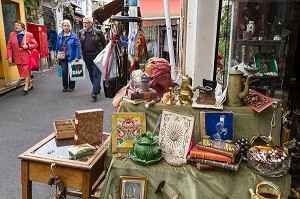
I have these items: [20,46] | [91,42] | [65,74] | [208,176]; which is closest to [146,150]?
[208,176]

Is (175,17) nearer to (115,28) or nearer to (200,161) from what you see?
(115,28)

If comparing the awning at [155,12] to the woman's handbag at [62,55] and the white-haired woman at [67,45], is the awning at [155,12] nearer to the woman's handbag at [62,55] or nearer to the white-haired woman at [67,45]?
the white-haired woman at [67,45]

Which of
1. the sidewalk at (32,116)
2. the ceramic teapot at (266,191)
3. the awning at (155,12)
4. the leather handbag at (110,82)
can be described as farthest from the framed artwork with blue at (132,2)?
the awning at (155,12)

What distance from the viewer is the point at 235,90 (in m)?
1.92

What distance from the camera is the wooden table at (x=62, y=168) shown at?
69.0 inches

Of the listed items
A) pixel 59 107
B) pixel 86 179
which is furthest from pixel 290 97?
pixel 59 107

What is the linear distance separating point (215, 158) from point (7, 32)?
7.55 metres

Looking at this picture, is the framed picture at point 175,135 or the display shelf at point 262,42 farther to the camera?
the display shelf at point 262,42

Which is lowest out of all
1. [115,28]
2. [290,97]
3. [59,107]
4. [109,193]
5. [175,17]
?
[59,107]

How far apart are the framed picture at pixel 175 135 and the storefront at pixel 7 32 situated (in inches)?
226

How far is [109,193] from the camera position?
173 cm

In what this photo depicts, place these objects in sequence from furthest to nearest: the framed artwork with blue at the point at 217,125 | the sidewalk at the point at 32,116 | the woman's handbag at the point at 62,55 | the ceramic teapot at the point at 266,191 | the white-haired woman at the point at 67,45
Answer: the woman's handbag at the point at 62,55 → the white-haired woman at the point at 67,45 → the sidewalk at the point at 32,116 → the framed artwork with blue at the point at 217,125 → the ceramic teapot at the point at 266,191

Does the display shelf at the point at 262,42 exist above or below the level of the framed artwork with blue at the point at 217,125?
above

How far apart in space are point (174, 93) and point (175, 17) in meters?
4.86
